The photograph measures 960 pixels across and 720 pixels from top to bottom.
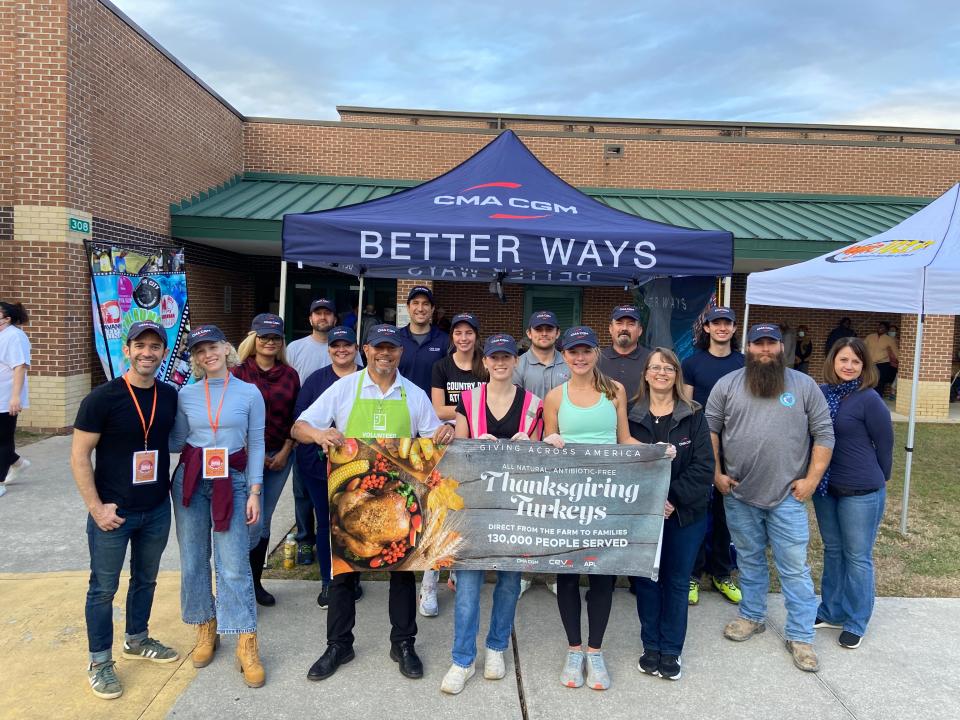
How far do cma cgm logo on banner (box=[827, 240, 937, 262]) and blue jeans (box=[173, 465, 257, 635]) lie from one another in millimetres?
5998

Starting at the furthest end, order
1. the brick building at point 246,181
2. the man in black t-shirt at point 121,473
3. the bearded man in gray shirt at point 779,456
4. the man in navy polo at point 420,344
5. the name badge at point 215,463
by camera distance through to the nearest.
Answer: the brick building at point 246,181, the man in navy polo at point 420,344, the bearded man in gray shirt at point 779,456, the name badge at point 215,463, the man in black t-shirt at point 121,473

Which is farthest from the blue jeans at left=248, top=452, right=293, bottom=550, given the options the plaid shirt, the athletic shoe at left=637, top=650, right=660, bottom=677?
the athletic shoe at left=637, top=650, right=660, bottom=677

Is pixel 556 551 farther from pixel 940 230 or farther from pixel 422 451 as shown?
pixel 940 230

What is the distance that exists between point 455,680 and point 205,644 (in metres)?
1.39

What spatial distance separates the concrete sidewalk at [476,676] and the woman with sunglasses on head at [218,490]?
293mm

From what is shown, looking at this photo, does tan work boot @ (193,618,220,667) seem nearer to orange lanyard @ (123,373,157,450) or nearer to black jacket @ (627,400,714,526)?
orange lanyard @ (123,373,157,450)

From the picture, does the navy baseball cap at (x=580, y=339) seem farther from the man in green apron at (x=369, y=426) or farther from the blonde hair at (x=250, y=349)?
the blonde hair at (x=250, y=349)

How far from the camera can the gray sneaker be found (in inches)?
118

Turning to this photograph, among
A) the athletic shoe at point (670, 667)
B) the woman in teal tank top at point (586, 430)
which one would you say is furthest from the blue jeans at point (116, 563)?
the athletic shoe at point (670, 667)

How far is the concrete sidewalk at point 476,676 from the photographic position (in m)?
3.00

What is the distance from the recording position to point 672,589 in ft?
10.7

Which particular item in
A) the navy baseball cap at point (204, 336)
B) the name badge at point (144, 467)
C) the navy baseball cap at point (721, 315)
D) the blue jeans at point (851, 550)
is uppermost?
the navy baseball cap at point (721, 315)

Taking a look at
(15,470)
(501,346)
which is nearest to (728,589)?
(501,346)

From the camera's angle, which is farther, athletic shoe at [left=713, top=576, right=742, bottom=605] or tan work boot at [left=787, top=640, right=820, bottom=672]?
athletic shoe at [left=713, top=576, right=742, bottom=605]
